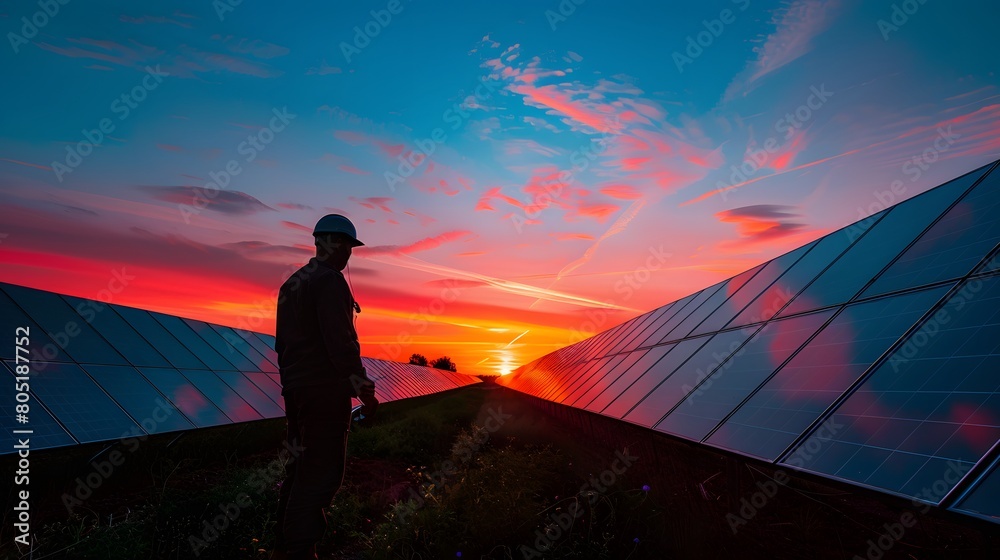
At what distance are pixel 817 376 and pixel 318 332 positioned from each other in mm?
5397

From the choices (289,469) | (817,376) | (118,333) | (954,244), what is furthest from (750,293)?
(118,333)

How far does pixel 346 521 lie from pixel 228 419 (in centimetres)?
428

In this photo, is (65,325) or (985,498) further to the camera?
(65,325)

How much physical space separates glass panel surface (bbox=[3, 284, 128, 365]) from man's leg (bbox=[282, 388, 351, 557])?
281 inches

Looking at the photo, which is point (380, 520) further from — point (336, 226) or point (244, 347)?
point (244, 347)

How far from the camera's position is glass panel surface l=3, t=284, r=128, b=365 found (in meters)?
9.67

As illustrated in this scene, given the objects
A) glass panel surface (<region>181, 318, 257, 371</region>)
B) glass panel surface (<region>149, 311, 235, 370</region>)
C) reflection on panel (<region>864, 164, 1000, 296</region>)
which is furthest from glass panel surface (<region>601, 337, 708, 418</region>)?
glass panel surface (<region>181, 318, 257, 371</region>)

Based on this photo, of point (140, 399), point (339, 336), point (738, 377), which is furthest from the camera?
point (140, 399)

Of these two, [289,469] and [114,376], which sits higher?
[114,376]

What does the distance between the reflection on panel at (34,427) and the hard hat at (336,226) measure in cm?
444

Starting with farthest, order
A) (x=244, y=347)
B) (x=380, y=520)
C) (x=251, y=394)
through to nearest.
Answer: (x=244, y=347), (x=251, y=394), (x=380, y=520)

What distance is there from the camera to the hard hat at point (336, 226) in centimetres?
561

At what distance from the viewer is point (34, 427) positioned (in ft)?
21.8

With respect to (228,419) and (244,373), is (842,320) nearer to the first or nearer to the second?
(228,419)
